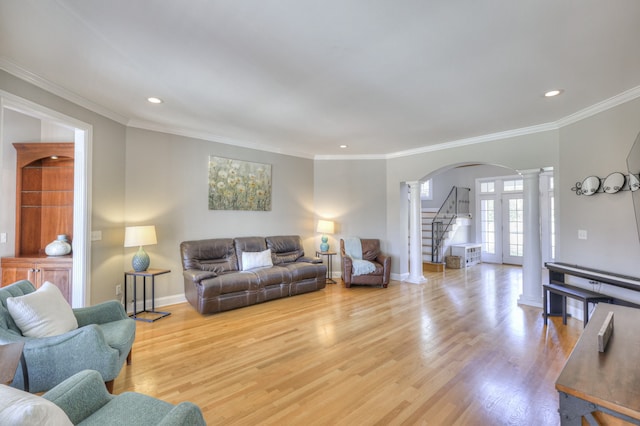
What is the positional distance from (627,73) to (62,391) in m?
4.86

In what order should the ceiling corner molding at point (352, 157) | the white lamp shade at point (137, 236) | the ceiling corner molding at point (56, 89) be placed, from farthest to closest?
the ceiling corner molding at point (352, 157), the white lamp shade at point (137, 236), the ceiling corner molding at point (56, 89)

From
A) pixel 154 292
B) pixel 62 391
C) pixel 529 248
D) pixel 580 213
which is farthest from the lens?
pixel 529 248

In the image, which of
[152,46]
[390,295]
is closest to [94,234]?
[152,46]

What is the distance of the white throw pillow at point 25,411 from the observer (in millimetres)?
851

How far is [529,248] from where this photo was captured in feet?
14.7

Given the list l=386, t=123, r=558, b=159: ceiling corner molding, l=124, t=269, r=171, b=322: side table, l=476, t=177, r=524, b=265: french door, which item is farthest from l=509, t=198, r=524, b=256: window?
l=124, t=269, r=171, b=322: side table

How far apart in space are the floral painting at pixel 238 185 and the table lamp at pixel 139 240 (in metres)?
1.20

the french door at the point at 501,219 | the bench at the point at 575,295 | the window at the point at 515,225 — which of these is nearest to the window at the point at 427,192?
the french door at the point at 501,219

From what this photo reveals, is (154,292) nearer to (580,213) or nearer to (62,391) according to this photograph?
(62,391)

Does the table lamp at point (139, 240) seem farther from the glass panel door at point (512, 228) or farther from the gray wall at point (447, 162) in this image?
the glass panel door at point (512, 228)

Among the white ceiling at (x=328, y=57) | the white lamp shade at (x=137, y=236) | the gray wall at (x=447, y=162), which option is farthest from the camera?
the gray wall at (x=447, y=162)

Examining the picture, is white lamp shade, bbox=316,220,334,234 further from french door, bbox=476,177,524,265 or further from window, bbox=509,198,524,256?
window, bbox=509,198,524,256

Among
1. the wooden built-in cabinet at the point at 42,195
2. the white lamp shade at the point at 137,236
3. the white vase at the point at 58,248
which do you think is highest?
the wooden built-in cabinet at the point at 42,195

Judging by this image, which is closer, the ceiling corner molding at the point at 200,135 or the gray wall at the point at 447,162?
the ceiling corner molding at the point at 200,135
